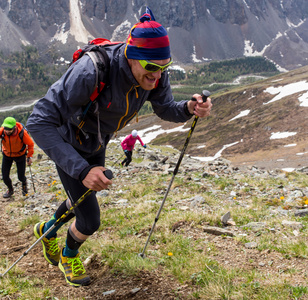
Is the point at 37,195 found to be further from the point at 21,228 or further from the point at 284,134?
the point at 284,134

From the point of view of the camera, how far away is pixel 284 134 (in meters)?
64.5

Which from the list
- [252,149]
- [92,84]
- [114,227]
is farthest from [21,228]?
[252,149]

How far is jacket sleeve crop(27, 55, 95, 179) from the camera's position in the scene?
394 centimetres

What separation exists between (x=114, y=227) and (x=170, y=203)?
2.27 meters

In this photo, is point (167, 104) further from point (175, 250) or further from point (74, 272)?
point (74, 272)

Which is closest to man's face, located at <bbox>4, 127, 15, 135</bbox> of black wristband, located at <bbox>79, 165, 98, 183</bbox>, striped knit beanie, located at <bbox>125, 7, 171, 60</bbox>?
black wristband, located at <bbox>79, 165, 98, 183</bbox>

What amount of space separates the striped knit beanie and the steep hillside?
4341cm

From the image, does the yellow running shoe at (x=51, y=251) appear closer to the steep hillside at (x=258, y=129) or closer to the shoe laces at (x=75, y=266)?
the shoe laces at (x=75, y=266)

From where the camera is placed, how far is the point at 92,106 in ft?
14.1

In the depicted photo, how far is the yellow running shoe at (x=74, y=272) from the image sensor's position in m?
5.32

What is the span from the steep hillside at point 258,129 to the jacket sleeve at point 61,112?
144 feet

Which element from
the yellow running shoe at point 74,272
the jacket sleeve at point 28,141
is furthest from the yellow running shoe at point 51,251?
the jacket sleeve at point 28,141

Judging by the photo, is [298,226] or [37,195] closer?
[298,226]

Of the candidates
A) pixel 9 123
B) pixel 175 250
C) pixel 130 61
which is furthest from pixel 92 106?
pixel 9 123
